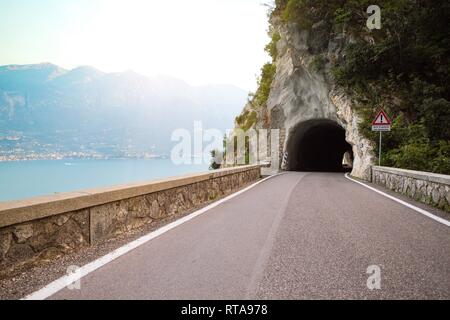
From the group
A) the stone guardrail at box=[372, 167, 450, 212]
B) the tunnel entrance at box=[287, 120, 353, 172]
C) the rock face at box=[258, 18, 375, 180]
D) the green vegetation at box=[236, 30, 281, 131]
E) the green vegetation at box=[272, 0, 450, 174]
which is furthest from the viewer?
the green vegetation at box=[236, 30, 281, 131]

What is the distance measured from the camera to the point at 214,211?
6.66 metres

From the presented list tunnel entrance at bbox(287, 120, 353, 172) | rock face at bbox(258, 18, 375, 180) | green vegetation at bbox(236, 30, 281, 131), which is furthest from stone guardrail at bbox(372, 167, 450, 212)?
green vegetation at bbox(236, 30, 281, 131)

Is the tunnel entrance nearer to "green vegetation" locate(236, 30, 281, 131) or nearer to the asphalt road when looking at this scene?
"green vegetation" locate(236, 30, 281, 131)

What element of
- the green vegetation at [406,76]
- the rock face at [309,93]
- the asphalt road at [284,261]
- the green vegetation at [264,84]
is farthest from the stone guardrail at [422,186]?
the green vegetation at [264,84]

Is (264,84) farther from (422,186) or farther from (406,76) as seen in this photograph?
(422,186)

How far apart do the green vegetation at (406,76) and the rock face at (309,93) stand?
173 cm

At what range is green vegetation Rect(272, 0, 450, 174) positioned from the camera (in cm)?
1415

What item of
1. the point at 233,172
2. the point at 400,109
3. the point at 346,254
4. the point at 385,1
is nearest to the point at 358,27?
the point at 385,1

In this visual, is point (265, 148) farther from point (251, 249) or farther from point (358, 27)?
point (251, 249)

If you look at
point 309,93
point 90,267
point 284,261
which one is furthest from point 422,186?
point 309,93

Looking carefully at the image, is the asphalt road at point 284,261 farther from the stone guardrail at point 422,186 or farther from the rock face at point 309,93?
the rock face at point 309,93

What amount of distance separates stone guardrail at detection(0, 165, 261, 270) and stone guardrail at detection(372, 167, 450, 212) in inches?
229
